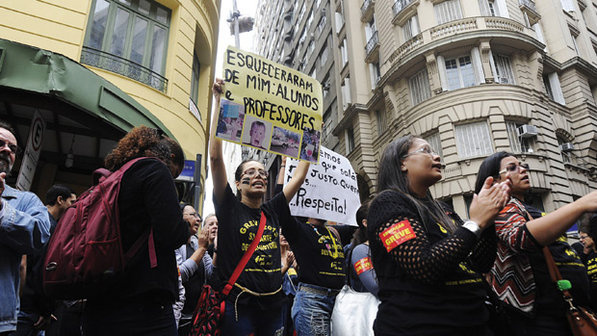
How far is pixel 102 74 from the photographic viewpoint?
686cm

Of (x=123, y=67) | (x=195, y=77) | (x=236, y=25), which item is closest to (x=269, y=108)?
(x=123, y=67)

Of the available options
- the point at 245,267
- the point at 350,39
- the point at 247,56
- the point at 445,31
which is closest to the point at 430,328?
the point at 245,267

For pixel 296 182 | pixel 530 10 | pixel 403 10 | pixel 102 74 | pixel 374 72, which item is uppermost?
pixel 403 10

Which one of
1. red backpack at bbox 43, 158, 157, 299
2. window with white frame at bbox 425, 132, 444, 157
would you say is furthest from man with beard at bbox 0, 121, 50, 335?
window with white frame at bbox 425, 132, 444, 157

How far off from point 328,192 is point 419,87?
574 inches

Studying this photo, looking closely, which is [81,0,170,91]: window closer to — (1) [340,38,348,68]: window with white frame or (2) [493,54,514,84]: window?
(2) [493,54,514,84]: window

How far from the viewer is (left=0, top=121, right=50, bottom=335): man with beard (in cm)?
194

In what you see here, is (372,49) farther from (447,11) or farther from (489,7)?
(489,7)

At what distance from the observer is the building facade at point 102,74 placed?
5324 millimetres

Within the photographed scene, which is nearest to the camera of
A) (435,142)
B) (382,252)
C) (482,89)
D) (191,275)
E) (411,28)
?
(382,252)

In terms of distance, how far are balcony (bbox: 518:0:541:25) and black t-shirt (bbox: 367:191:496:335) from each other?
68.4ft

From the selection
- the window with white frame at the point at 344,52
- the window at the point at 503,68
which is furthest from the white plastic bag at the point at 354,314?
the window with white frame at the point at 344,52

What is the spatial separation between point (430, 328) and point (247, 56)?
9.83ft

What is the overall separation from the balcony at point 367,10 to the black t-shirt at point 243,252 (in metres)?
21.2
